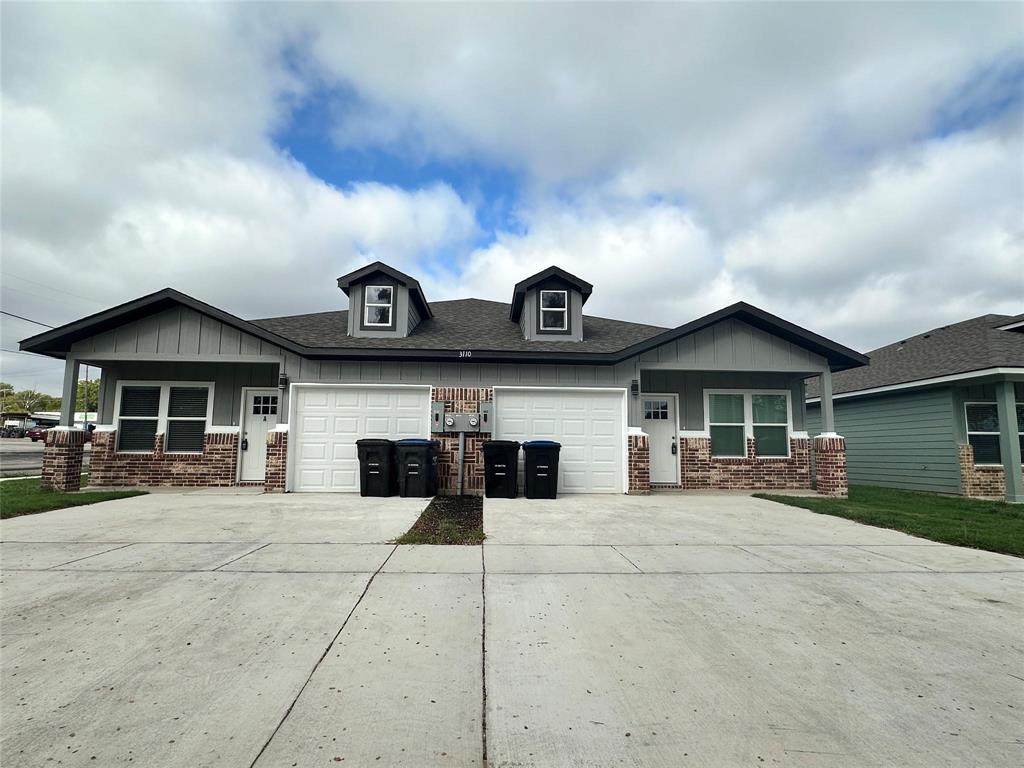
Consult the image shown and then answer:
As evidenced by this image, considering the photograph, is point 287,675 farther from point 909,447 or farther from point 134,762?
point 909,447

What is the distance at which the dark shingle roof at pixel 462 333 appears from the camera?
1060 centimetres

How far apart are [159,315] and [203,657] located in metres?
9.66

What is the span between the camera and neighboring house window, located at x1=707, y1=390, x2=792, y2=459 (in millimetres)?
12156

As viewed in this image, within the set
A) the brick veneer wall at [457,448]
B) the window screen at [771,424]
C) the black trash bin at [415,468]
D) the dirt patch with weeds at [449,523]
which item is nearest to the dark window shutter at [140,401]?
the black trash bin at [415,468]

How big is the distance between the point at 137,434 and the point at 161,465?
989 mm

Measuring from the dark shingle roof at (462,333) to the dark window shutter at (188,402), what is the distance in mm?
2105

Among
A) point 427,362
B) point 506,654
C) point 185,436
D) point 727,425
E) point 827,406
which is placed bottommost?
point 506,654

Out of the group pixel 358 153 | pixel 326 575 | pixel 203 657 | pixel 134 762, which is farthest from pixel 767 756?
pixel 358 153

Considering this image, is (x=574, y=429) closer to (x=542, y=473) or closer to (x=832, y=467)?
(x=542, y=473)

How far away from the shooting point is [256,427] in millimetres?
11555

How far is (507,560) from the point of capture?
5137mm

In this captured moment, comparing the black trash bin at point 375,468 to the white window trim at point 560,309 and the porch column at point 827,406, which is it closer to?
the white window trim at point 560,309

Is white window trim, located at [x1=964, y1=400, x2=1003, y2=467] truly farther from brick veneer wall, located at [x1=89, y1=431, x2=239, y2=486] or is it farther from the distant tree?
the distant tree

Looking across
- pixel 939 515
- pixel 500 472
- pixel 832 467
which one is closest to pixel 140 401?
pixel 500 472
